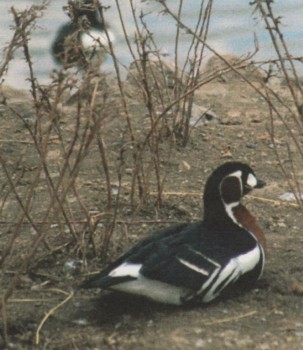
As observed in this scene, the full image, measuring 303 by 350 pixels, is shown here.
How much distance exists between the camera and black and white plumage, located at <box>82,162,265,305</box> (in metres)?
4.30

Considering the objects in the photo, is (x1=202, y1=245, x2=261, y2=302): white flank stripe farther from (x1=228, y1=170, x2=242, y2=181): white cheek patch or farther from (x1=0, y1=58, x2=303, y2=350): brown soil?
(x1=228, y1=170, x2=242, y2=181): white cheek patch

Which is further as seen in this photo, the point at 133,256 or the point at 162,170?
the point at 162,170

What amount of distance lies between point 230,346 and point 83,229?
1.08 meters

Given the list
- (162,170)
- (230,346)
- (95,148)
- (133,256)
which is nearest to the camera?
(230,346)

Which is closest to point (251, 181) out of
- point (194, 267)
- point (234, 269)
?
point (234, 269)

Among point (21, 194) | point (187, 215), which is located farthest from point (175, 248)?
point (21, 194)

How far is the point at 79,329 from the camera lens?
13.9 feet

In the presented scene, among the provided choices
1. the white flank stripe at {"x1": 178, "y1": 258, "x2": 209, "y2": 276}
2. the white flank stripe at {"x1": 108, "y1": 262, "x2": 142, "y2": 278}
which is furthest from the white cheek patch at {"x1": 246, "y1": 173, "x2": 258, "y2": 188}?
the white flank stripe at {"x1": 108, "y1": 262, "x2": 142, "y2": 278}

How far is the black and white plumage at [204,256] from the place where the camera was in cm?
430

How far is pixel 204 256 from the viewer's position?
4.43 m

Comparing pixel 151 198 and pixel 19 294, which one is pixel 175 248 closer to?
pixel 19 294

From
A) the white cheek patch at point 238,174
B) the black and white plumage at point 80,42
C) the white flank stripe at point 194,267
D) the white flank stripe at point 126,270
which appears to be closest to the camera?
the black and white plumage at point 80,42

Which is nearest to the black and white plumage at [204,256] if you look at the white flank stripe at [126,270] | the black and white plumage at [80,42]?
the white flank stripe at [126,270]

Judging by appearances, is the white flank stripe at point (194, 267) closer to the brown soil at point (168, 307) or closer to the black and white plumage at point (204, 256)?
the black and white plumage at point (204, 256)
